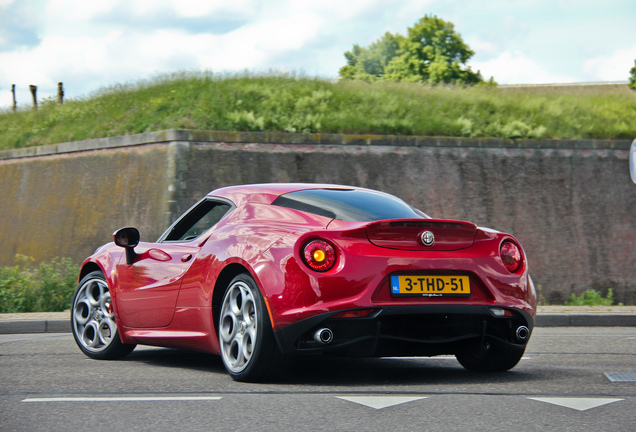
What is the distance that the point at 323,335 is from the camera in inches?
187

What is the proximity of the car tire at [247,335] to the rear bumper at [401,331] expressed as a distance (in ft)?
0.45

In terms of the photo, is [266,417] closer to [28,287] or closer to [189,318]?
[189,318]

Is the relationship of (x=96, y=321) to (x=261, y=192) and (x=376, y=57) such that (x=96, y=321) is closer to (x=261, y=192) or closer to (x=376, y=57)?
(x=261, y=192)

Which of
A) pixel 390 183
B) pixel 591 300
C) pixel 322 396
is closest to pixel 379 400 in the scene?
pixel 322 396

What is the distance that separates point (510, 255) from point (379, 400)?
1.56 metres

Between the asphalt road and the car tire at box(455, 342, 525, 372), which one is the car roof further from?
the car tire at box(455, 342, 525, 372)

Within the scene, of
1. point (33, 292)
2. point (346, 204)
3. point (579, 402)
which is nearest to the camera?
point (579, 402)

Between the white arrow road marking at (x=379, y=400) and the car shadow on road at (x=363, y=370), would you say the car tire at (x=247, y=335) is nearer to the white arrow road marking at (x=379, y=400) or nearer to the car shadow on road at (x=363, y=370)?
the car shadow on road at (x=363, y=370)

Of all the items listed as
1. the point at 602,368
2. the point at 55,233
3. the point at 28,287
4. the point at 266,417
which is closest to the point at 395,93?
the point at 55,233

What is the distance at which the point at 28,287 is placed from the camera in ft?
44.8

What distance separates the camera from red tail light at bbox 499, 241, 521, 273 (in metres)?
5.36

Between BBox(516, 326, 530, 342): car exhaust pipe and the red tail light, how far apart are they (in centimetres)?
40

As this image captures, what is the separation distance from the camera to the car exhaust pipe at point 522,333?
5309 millimetres

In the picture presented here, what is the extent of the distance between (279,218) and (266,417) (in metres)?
1.64
